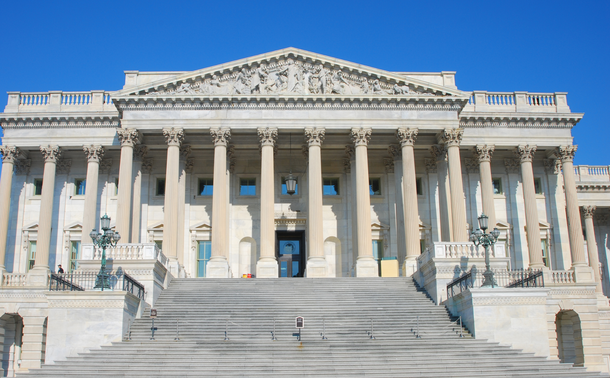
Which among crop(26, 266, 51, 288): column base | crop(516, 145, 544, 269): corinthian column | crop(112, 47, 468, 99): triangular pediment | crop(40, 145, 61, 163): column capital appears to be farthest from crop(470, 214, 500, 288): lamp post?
crop(40, 145, 61, 163): column capital

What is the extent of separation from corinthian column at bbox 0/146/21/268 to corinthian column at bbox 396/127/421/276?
25407 mm

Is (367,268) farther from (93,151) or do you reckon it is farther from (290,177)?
(93,151)

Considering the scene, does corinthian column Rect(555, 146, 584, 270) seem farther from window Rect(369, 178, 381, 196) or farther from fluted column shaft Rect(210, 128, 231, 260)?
fluted column shaft Rect(210, 128, 231, 260)

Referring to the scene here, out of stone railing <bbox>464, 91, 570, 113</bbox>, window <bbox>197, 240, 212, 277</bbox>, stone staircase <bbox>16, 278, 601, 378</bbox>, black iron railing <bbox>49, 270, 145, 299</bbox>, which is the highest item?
stone railing <bbox>464, 91, 570, 113</bbox>

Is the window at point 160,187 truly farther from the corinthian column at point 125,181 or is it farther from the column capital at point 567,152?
the column capital at point 567,152

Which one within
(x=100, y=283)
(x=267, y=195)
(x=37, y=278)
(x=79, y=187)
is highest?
(x=79, y=187)

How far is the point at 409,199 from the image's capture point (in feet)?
125

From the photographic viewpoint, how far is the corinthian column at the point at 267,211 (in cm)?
3681

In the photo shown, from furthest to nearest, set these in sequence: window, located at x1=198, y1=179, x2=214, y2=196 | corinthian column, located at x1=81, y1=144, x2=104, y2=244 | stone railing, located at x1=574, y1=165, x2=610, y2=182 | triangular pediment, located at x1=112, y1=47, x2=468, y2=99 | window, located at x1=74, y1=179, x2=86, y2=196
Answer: stone railing, located at x1=574, y1=165, x2=610, y2=182, window, located at x1=198, y1=179, x2=214, y2=196, window, located at x1=74, y1=179, x2=86, y2=196, triangular pediment, located at x1=112, y1=47, x2=468, y2=99, corinthian column, located at x1=81, y1=144, x2=104, y2=244

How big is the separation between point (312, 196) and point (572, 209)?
58.1ft

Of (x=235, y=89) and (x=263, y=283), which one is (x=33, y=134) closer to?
(x=235, y=89)

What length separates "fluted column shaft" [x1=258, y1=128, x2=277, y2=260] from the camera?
3750 centimetres

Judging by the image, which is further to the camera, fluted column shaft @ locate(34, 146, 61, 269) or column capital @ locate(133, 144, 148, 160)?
column capital @ locate(133, 144, 148, 160)

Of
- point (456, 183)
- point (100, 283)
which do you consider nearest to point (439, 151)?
point (456, 183)
